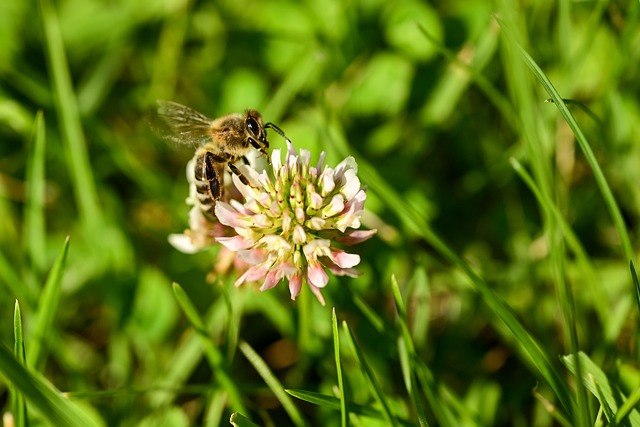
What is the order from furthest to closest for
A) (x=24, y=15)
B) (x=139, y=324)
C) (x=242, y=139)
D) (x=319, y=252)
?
(x=24, y=15), (x=139, y=324), (x=242, y=139), (x=319, y=252)

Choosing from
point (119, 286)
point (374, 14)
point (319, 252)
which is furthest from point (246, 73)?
point (319, 252)

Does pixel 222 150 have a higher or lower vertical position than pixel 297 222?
higher

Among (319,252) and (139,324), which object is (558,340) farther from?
(139,324)

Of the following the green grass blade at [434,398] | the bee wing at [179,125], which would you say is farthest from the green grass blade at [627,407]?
the bee wing at [179,125]

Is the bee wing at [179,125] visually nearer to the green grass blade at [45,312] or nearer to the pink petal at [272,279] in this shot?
the green grass blade at [45,312]

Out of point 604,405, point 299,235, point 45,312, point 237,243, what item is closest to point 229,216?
point 237,243

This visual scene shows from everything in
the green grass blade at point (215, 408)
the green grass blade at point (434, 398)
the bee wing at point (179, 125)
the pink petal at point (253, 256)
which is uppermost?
the bee wing at point (179, 125)

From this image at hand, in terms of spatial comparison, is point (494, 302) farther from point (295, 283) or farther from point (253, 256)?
point (253, 256)
